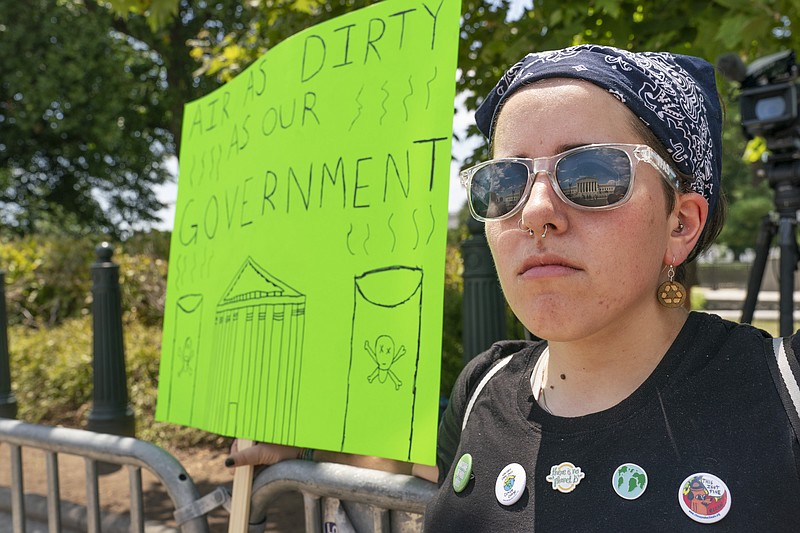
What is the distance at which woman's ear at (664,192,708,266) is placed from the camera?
1143 mm

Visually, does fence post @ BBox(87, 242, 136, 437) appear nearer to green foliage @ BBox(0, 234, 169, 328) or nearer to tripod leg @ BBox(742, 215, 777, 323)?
green foliage @ BBox(0, 234, 169, 328)

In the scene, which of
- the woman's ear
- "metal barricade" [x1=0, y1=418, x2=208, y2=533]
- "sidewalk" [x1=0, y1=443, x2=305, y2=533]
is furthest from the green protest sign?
"sidewalk" [x1=0, y1=443, x2=305, y2=533]

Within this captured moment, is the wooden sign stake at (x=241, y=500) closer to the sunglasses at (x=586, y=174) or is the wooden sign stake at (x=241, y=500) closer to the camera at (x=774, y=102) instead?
the sunglasses at (x=586, y=174)

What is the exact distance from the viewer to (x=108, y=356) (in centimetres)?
504

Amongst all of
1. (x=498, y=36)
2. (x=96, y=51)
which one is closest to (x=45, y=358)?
(x=498, y=36)

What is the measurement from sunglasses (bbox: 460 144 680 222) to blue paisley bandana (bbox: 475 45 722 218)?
1.8 inches

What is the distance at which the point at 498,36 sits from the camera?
3973mm

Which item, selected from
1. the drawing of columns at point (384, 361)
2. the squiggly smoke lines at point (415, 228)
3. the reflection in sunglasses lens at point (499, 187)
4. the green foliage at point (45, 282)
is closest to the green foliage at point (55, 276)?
the green foliage at point (45, 282)

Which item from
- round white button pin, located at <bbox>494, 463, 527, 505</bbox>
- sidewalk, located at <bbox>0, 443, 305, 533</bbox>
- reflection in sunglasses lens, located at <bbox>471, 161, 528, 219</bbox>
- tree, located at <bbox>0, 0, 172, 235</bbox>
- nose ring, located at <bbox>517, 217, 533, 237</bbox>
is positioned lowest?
sidewalk, located at <bbox>0, 443, 305, 533</bbox>

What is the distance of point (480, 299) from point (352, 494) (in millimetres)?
1449

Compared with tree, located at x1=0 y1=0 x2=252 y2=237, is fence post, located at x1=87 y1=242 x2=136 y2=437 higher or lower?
lower

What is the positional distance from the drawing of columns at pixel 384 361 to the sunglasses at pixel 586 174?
37cm

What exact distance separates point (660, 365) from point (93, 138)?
1806cm

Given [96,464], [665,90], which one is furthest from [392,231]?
[96,464]
